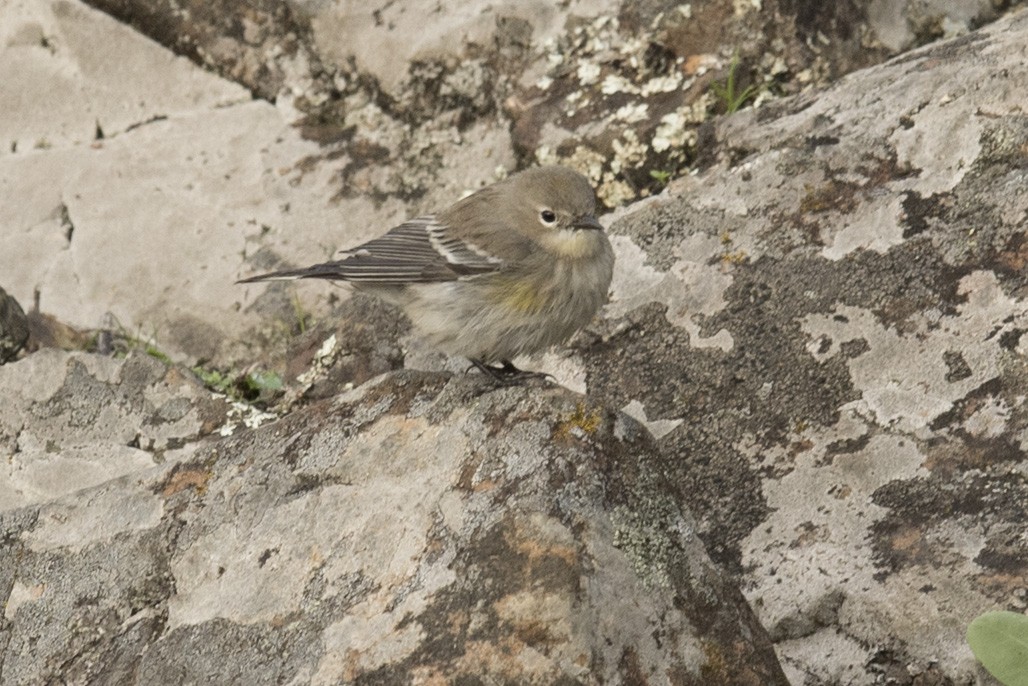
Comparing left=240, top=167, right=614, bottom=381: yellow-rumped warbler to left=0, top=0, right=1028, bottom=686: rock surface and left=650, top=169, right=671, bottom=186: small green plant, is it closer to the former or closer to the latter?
left=0, top=0, right=1028, bottom=686: rock surface

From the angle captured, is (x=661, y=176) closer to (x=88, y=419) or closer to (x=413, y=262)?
(x=413, y=262)

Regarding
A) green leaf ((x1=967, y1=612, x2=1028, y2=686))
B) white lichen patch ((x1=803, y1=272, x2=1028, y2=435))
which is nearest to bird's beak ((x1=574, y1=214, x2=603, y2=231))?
white lichen patch ((x1=803, y1=272, x2=1028, y2=435))

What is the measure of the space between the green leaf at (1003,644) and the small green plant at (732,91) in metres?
3.57

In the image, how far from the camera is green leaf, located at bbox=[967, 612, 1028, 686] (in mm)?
3531

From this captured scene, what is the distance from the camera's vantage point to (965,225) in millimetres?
5156

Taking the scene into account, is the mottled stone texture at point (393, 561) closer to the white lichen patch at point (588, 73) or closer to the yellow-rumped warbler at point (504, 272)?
the yellow-rumped warbler at point (504, 272)

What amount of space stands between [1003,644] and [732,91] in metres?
3.74

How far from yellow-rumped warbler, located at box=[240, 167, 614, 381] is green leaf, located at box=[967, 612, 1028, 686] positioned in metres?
2.18

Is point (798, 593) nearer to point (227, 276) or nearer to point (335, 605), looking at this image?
point (335, 605)

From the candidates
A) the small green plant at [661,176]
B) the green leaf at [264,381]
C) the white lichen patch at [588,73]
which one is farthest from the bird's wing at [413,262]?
the white lichen patch at [588,73]

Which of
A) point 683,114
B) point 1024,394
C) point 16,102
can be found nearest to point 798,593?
point 1024,394

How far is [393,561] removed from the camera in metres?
3.81

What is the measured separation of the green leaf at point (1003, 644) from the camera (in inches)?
139

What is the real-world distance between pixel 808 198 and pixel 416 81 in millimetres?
2733
